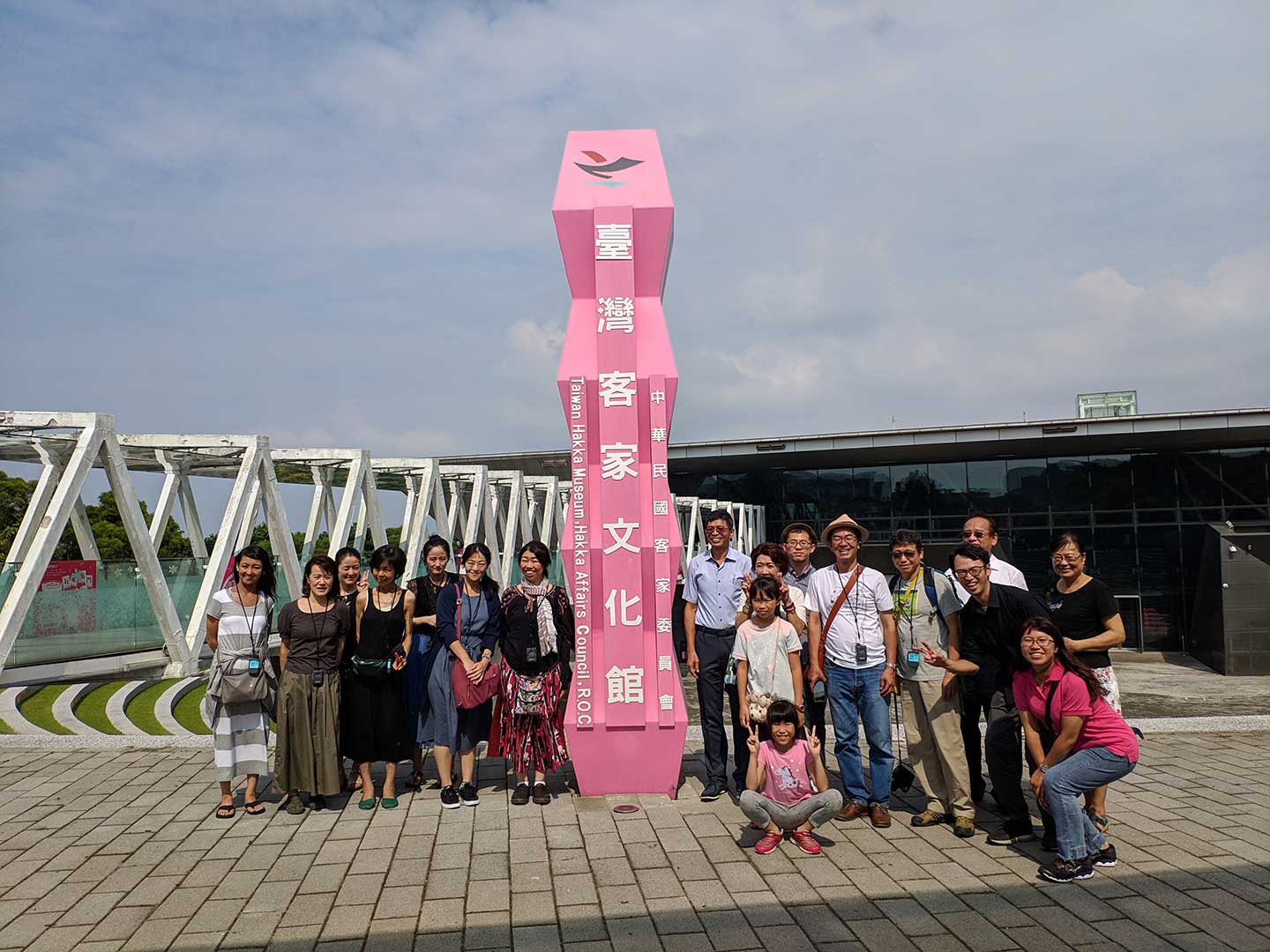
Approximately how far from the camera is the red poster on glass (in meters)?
11.4

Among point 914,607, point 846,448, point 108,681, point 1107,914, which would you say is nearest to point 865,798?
point 914,607

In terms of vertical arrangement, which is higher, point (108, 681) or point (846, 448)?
point (846, 448)

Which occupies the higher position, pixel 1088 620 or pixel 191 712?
pixel 1088 620

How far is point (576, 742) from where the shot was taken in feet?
19.2

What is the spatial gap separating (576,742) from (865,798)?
72.6 inches

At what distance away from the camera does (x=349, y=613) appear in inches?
225

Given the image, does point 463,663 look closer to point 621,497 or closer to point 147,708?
point 621,497

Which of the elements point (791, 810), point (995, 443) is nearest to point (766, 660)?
point (791, 810)

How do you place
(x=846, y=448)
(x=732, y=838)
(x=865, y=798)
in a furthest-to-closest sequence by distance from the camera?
(x=846, y=448) < (x=865, y=798) < (x=732, y=838)

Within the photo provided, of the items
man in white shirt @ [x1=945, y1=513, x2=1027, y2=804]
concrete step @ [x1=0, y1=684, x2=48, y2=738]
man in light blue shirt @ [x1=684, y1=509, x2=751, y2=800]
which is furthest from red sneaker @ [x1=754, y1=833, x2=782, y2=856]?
concrete step @ [x1=0, y1=684, x2=48, y2=738]

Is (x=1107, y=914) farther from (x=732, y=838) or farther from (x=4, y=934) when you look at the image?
(x=4, y=934)

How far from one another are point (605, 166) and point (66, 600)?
970 cm

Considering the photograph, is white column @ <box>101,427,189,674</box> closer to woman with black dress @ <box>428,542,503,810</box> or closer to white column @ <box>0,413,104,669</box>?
white column @ <box>0,413,104,669</box>

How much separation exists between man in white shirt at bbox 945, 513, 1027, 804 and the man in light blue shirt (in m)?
1.36
